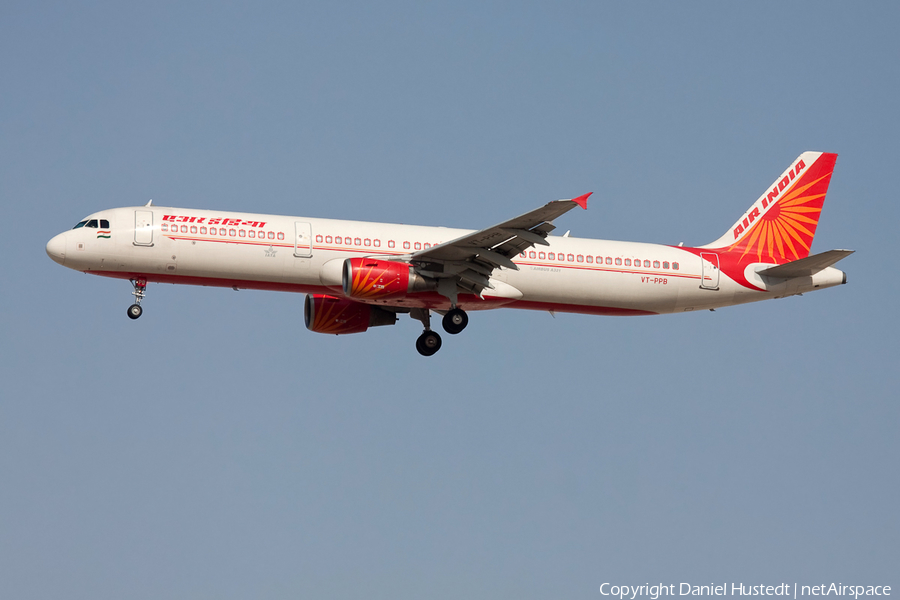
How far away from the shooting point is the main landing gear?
4194cm

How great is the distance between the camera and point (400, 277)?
3966 centimetres

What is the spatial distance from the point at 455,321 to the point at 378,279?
4.00 metres

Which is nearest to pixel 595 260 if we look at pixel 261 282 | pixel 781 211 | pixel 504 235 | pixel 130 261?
pixel 504 235

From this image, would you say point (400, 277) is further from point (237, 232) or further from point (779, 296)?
point (779, 296)

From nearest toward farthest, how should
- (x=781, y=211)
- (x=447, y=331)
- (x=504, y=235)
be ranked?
(x=504, y=235) → (x=447, y=331) → (x=781, y=211)

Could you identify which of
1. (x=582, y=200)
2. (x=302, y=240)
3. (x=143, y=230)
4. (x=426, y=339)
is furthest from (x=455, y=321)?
(x=143, y=230)

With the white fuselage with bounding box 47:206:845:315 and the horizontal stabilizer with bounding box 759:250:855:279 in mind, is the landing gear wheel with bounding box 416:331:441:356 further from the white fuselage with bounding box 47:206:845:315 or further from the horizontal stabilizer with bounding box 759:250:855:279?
the horizontal stabilizer with bounding box 759:250:855:279

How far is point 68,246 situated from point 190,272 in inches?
166

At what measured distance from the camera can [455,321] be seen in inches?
1647

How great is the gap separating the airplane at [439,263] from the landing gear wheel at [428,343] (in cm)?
5

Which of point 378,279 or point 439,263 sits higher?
point 439,263

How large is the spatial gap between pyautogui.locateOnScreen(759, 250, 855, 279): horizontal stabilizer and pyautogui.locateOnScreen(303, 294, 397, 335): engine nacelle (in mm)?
14899

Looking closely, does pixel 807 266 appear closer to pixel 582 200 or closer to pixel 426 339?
pixel 582 200

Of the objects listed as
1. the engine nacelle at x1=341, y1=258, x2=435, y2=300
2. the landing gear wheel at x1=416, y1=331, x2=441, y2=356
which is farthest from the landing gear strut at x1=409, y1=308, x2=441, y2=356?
the engine nacelle at x1=341, y1=258, x2=435, y2=300
